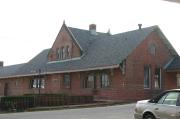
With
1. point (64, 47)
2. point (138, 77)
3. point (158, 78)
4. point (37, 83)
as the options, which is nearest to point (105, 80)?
point (138, 77)

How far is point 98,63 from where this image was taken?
38.9 m

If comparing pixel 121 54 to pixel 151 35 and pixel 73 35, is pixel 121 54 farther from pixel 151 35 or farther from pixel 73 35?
pixel 73 35

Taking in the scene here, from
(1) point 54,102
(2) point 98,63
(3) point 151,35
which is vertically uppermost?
(3) point 151,35

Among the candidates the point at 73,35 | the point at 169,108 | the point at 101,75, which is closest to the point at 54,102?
the point at 101,75

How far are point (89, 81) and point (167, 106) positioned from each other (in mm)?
27194

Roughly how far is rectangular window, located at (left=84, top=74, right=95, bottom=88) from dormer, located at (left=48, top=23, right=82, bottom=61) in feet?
12.8

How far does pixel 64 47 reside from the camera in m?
47.0

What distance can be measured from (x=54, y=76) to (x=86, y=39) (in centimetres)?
563

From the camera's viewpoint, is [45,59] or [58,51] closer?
[58,51]

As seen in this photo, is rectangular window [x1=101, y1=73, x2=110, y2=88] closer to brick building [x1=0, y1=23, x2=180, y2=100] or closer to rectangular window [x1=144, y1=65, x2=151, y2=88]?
brick building [x1=0, y1=23, x2=180, y2=100]

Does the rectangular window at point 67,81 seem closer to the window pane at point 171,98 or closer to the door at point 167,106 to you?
the door at point 167,106

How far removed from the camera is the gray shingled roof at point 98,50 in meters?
38.2

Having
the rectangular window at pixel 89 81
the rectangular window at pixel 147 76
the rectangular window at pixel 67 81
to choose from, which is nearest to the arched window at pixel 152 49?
the rectangular window at pixel 147 76

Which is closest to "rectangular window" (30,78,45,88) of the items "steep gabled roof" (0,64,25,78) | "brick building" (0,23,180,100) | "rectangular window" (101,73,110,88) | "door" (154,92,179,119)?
"brick building" (0,23,180,100)
